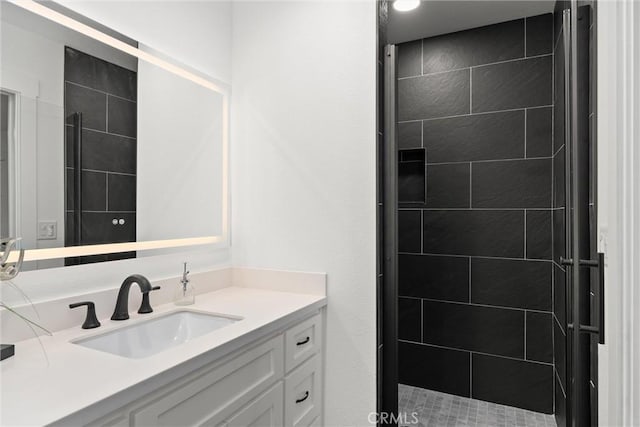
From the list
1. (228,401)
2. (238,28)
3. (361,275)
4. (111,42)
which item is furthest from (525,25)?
(228,401)

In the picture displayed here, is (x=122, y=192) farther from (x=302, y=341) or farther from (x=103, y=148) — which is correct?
(x=302, y=341)

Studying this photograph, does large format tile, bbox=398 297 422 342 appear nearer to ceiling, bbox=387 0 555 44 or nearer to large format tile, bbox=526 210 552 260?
large format tile, bbox=526 210 552 260

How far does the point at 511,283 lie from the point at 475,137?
939mm

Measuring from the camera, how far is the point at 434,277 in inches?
104

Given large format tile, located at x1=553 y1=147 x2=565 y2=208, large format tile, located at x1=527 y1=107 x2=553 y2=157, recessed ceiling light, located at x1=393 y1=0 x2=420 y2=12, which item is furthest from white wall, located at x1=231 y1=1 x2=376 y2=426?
large format tile, located at x1=527 y1=107 x2=553 y2=157

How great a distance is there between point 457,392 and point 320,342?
1.35 metres

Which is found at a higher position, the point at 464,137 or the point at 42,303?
the point at 464,137

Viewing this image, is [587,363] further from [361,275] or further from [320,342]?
[320,342]

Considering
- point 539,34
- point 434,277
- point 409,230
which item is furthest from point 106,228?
point 539,34

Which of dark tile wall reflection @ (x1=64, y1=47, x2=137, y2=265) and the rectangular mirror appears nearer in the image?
the rectangular mirror

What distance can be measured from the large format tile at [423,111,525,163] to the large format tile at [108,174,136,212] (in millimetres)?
1848

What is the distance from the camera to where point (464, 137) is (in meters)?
2.51

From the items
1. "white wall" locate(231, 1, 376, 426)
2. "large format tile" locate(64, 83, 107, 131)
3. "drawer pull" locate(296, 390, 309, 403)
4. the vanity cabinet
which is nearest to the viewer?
the vanity cabinet

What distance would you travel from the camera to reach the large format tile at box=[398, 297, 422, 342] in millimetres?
2680
